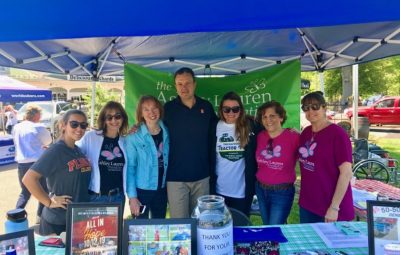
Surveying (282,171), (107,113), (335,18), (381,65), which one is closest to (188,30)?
(335,18)

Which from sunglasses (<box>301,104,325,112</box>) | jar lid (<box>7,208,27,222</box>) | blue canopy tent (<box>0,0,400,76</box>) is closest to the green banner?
blue canopy tent (<box>0,0,400,76</box>)

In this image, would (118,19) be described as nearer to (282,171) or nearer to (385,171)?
(282,171)

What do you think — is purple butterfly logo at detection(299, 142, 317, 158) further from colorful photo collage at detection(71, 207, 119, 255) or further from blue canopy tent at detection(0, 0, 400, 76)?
colorful photo collage at detection(71, 207, 119, 255)

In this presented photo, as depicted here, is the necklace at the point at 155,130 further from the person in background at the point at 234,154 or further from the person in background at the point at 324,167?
the person in background at the point at 324,167

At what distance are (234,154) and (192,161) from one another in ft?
1.08

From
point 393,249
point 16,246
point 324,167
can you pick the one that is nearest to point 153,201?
point 324,167

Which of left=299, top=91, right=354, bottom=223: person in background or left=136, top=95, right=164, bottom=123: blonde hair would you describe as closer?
left=299, top=91, right=354, bottom=223: person in background

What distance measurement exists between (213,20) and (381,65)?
19736 millimetres

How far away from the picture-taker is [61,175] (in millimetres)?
2139

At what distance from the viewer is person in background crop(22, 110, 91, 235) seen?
209 cm

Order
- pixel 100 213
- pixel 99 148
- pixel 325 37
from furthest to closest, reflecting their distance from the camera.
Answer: pixel 325 37 < pixel 99 148 < pixel 100 213

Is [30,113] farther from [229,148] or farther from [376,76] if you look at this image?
[376,76]

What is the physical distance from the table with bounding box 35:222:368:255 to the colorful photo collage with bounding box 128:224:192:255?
0.60 meters

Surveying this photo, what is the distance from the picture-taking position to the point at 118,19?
4.33 ft
